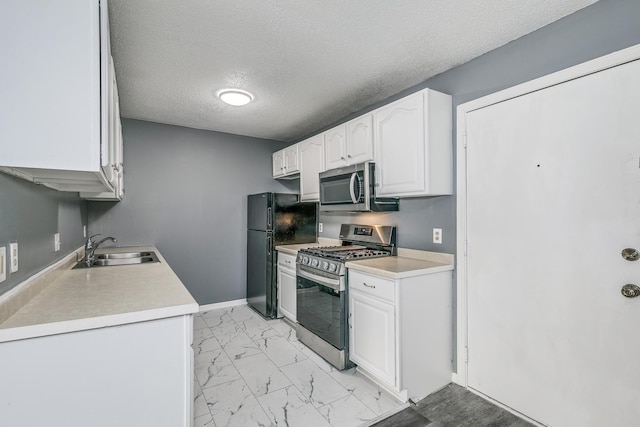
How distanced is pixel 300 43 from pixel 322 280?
5.81 ft

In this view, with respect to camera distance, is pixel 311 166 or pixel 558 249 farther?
pixel 311 166

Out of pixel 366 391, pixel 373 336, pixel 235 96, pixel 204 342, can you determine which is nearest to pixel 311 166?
pixel 235 96

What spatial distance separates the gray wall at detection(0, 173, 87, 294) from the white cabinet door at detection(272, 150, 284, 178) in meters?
2.40

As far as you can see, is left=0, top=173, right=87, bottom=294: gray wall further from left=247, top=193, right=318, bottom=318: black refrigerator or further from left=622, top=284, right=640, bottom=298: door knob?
left=622, top=284, right=640, bottom=298: door knob

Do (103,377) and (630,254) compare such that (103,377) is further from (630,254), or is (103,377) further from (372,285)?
(630,254)

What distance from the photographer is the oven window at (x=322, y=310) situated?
2461mm

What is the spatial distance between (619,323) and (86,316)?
233 cm

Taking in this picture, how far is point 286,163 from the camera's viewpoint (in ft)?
13.2

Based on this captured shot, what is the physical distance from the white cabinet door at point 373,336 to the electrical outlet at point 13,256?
1.88 meters

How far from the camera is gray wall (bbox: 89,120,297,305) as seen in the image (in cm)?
355

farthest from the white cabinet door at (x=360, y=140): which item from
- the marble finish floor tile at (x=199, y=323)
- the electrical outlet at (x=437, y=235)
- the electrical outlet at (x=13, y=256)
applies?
the marble finish floor tile at (x=199, y=323)

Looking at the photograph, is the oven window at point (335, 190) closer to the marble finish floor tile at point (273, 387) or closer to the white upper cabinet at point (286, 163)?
the white upper cabinet at point (286, 163)

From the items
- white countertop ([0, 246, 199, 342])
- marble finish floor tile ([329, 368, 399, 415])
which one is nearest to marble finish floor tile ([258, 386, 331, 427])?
marble finish floor tile ([329, 368, 399, 415])

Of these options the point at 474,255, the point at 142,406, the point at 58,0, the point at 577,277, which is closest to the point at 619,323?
the point at 577,277
